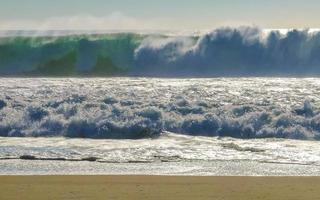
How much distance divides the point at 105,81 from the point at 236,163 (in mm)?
12715

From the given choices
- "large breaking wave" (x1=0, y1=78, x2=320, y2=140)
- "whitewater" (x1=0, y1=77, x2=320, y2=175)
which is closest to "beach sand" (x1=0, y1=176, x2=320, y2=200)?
"whitewater" (x1=0, y1=77, x2=320, y2=175)

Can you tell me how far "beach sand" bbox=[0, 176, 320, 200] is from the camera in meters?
9.23

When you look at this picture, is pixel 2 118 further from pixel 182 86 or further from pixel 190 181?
pixel 190 181

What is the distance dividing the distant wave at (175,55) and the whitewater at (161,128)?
483 cm

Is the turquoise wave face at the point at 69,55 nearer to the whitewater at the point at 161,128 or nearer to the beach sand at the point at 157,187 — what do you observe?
the whitewater at the point at 161,128

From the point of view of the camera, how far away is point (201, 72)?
2770cm

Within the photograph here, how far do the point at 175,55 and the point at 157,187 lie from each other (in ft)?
65.4

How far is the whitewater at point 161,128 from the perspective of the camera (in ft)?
39.8

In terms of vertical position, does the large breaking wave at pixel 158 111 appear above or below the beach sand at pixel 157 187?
above

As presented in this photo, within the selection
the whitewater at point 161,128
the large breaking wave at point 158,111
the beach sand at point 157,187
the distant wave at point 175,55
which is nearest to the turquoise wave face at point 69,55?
the distant wave at point 175,55

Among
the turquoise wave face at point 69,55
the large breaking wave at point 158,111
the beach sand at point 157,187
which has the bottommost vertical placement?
the beach sand at point 157,187

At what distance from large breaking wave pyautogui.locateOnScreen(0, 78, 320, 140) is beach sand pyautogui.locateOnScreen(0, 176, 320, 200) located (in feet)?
17.5

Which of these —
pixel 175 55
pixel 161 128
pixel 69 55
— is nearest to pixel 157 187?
pixel 161 128

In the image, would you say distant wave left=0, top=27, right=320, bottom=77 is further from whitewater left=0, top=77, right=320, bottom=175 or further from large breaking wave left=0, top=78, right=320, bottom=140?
large breaking wave left=0, top=78, right=320, bottom=140
